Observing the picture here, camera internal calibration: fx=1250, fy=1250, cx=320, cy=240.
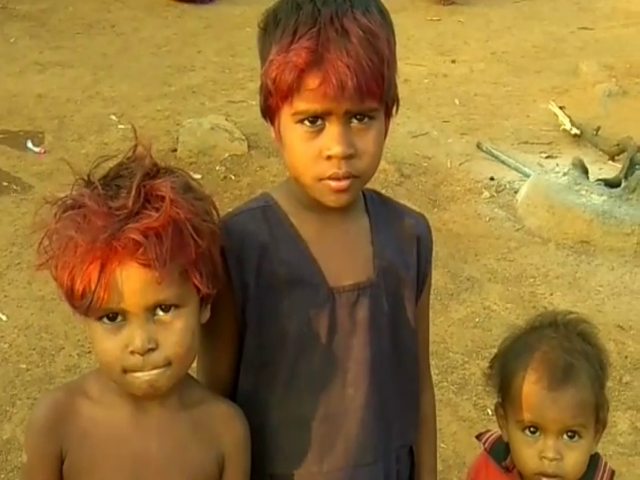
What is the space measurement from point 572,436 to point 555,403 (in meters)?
0.08

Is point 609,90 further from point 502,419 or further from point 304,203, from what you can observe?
point 304,203

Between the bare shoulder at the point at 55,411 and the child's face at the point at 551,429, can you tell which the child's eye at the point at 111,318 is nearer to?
the bare shoulder at the point at 55,411

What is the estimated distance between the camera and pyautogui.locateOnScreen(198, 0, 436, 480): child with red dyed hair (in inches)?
75.0

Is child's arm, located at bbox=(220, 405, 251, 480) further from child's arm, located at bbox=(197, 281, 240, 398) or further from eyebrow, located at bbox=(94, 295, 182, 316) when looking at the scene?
eyebrow, located at bbox=(94, 295, 182, 316)

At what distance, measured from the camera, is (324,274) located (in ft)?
6.63

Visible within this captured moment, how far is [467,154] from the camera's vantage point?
5430 millimetres

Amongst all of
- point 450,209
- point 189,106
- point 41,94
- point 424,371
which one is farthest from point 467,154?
point 424,371

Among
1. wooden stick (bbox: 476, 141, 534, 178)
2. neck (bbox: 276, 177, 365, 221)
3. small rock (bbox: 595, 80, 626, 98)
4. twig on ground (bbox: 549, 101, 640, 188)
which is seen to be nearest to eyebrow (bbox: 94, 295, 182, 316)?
neck (bbox: 276, 177, 365, 221)

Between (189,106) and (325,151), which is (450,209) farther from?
(325,151)

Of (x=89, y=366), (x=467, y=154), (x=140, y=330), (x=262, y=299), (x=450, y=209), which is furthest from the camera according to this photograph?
(x=467, y=154)

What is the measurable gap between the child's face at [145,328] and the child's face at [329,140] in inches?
10.3

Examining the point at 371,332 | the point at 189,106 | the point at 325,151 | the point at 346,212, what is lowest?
the point at 189,106

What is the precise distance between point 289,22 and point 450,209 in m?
3.02

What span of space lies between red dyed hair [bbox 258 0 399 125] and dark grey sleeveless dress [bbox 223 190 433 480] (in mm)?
229
